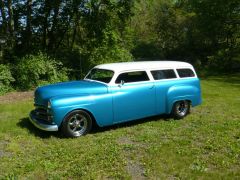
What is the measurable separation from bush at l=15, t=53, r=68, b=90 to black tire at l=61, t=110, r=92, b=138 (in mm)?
6843

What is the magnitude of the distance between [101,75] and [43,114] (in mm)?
2008

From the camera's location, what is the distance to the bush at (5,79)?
12.7 m

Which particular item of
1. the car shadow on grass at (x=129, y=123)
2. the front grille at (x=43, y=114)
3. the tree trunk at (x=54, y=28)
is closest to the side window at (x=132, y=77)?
the car shadow on grass at (x=129, y=123)

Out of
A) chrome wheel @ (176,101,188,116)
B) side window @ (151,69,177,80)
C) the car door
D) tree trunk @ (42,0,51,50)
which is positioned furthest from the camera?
tree trunk @ (42,0,51,50)

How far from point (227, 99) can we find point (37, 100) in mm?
7462

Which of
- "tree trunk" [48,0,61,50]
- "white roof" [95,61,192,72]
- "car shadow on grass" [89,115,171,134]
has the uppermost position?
"tree trunk" [48,0,61,50]

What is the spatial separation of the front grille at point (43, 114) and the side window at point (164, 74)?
9.78ft

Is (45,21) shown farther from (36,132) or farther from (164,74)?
(36,132)

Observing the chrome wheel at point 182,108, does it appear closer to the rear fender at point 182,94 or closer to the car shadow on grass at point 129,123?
the rear fender at point 182,94

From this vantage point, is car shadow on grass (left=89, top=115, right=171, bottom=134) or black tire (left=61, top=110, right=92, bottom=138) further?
car shadow on grass (left=89, top=115, right=171, bottom=134)

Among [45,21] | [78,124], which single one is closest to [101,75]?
[78,124]

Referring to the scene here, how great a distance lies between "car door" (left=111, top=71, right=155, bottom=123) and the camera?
764cm

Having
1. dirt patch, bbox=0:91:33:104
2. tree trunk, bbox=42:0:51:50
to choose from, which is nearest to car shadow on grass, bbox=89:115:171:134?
dirt patch, bbox=0:91:33:104

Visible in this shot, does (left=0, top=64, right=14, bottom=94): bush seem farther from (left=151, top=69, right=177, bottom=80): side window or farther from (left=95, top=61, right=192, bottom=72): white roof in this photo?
(left=151, top=69, right=177, bottom=80): side window
